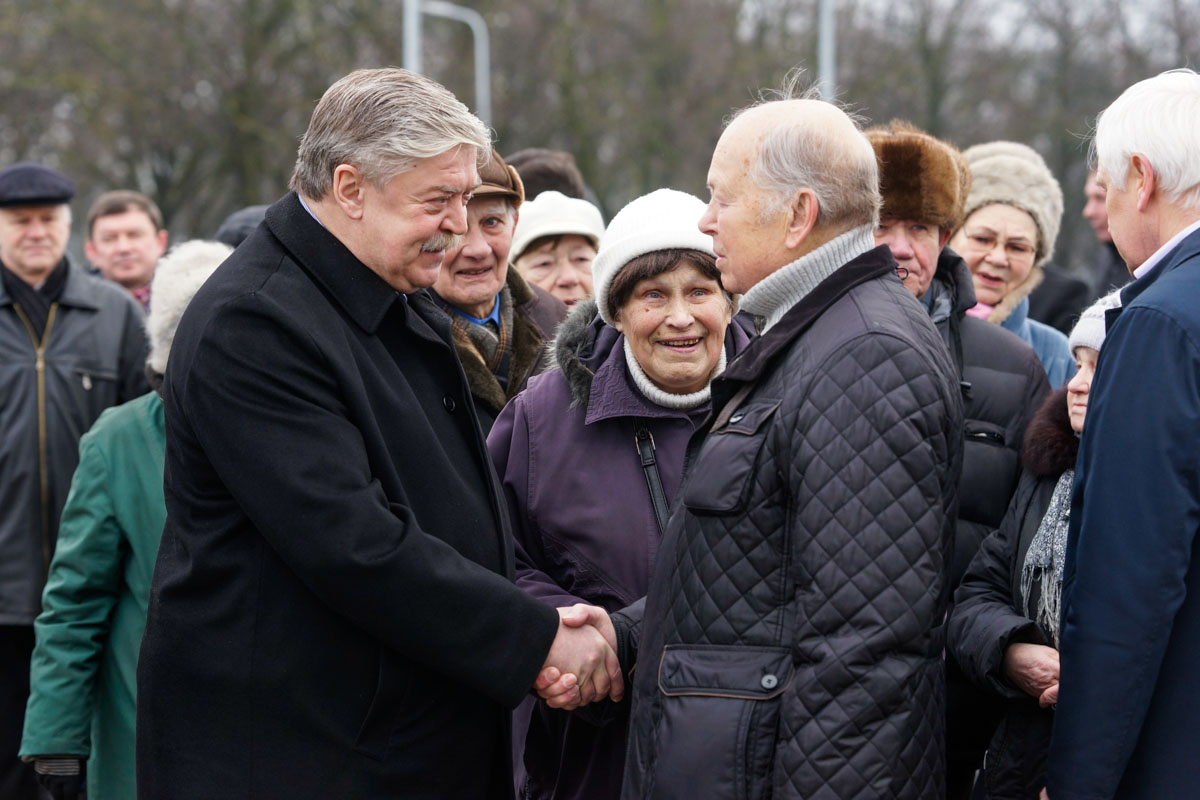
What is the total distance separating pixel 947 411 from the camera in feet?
7.73

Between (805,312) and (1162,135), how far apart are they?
0.74 m

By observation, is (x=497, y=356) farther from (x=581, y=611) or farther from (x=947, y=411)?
(x=947, y=411)

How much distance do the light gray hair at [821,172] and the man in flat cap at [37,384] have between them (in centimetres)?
359

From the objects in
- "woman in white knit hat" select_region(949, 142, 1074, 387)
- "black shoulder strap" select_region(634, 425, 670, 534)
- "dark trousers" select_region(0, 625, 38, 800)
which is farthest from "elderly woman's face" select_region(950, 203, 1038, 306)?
"dark trousers" select_region(0, 625, 38, 800)

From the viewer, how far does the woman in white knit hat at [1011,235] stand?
4.86 m

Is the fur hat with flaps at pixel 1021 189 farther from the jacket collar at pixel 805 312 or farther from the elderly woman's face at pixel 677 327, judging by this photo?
the jacket collar at pixel 805 312

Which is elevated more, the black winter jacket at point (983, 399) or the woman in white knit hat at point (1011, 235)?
the woman in white knit hat at point (1011, 235)

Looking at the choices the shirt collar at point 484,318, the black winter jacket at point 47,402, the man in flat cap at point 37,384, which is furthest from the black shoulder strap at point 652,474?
the man in flat cap at point 37,384

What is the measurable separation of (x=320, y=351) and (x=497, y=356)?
154 cm

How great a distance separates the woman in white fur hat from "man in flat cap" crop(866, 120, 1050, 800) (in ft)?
6.95

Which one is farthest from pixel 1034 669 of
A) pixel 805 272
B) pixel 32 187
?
pixel 32 187

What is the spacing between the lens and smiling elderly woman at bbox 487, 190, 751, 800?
10.6 feet

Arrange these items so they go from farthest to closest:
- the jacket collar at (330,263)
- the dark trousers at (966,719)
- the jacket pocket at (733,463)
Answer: the dark trousers at (966,719) → the jacket collar at (330,263) → the jacket pocket at (733,463)

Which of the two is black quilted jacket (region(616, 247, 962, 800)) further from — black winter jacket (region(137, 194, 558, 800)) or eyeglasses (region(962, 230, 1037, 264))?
eyeglasses (region(962, 230, 1037, 264))
